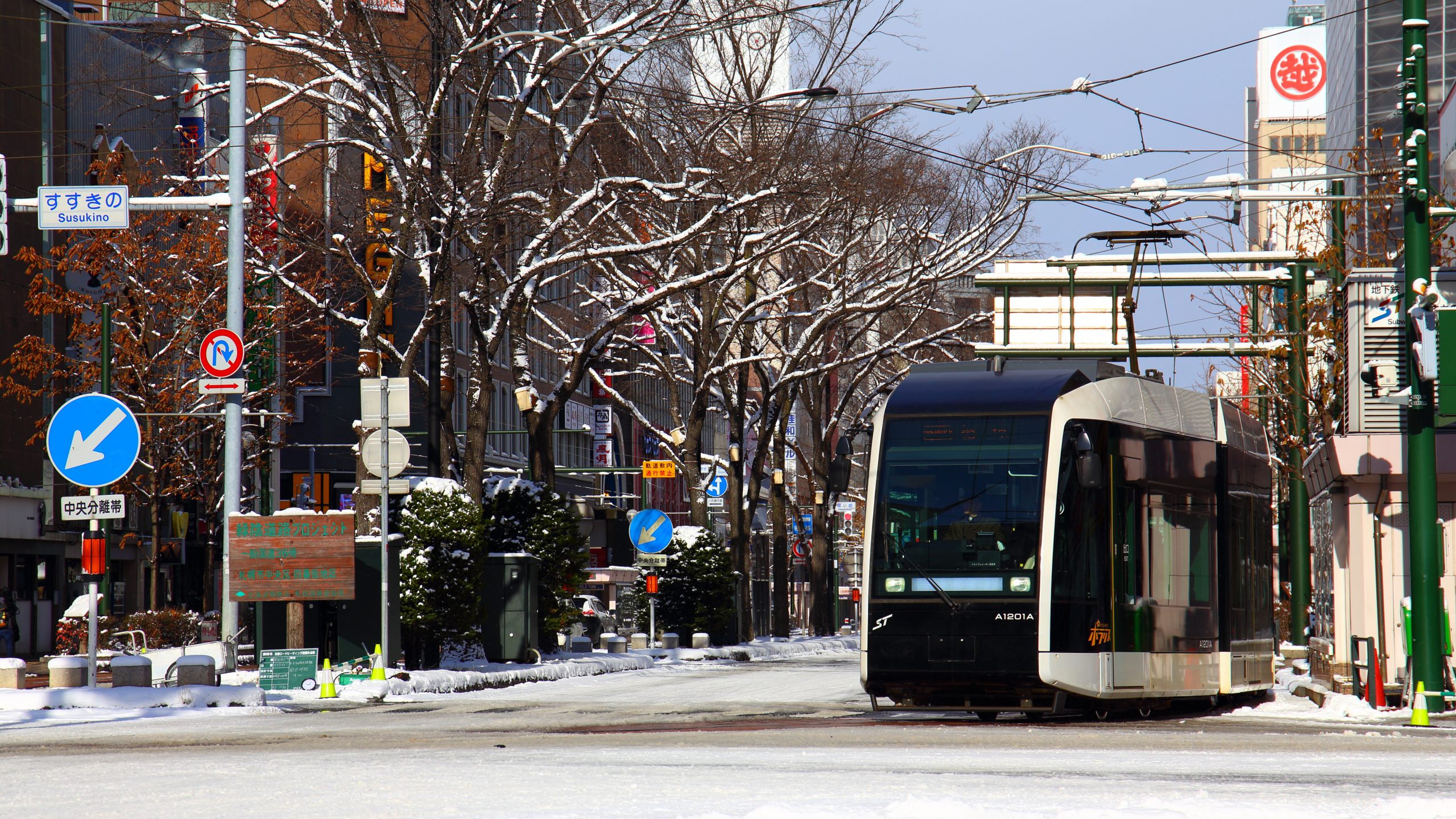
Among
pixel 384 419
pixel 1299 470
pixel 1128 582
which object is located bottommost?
pixel 1128 582

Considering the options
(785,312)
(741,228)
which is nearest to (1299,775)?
(741,228)

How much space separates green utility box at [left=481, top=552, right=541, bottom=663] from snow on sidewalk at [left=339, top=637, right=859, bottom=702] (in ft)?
1.30

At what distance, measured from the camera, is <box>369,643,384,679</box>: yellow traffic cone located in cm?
2338

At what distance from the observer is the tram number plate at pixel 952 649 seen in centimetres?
1708

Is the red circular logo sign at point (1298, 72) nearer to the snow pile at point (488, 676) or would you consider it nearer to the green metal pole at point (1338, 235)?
the snow pile at point (488, 676)

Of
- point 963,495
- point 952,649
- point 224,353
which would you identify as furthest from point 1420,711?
point 224,353

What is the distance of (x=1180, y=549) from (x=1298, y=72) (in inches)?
4103

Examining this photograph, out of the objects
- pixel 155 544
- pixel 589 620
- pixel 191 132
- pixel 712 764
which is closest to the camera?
pixel 712 764

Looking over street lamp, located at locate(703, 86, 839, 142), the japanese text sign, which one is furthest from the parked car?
the japanese text sign

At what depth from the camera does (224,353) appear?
23.8 meters

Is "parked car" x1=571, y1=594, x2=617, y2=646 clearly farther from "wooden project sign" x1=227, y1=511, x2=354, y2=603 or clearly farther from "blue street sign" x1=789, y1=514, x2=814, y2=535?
"wooden project sign" x1=227, y1=511, x2=354, y2=603

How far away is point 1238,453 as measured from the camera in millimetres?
21672

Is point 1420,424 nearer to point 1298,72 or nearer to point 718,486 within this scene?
point 718,486

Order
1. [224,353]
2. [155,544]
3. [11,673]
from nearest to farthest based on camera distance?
1. [11,673]
2. [224,353]
3. [155,544]
